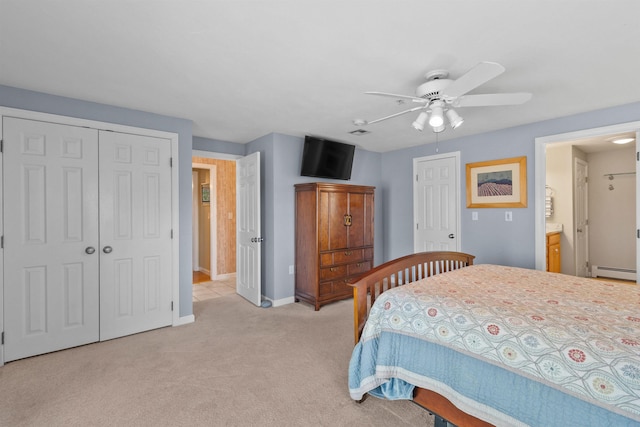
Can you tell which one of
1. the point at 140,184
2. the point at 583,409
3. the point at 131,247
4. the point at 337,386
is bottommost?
the point at 337,386

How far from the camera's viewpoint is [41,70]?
2.28 meters

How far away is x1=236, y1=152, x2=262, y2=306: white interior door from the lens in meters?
4.00

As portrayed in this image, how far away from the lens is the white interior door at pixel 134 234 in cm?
300

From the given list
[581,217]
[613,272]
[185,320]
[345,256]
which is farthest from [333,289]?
[613,272]

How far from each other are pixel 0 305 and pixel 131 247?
1.03 metres

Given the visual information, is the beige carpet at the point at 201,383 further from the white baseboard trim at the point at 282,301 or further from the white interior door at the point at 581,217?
the white interior door at the point at 581,217

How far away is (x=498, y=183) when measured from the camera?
12.9ft

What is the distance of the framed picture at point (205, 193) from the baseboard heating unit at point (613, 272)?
7.32 metres

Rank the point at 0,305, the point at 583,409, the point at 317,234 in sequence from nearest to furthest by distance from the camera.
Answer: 1. the point at 583,409
2. the point at 0,305
3. the point at 317,234

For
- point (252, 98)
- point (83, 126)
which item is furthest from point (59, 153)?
point (252, 98)

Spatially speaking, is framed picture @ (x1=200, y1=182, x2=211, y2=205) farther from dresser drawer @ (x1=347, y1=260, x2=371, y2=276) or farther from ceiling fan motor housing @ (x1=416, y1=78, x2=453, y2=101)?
ceiling fan motor housing @ (x1=416, y1=78, x2=453, y2=101)

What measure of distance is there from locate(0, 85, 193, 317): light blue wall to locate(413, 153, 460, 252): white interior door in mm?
3355

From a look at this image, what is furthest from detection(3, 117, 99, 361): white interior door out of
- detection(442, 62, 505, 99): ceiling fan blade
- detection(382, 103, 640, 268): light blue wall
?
detection(382, 103, 640, 268): light blue wall

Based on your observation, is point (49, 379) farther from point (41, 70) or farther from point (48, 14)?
point (48, 14)
